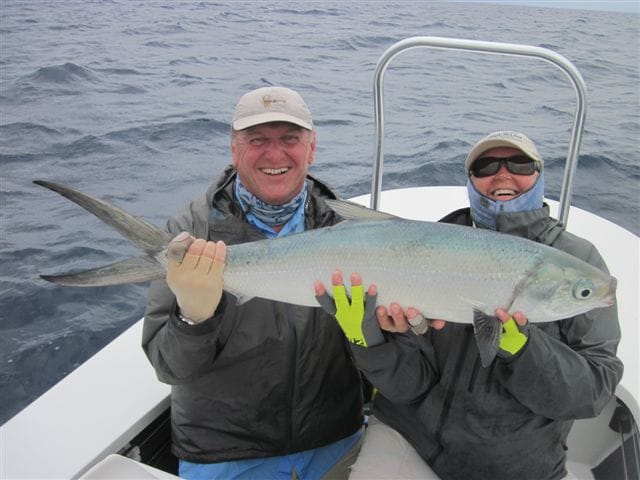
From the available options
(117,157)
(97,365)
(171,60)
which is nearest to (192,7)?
(171,60)

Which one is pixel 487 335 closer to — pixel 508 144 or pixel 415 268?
pixel 415 268

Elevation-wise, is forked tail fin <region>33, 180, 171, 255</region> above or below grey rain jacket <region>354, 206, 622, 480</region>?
above

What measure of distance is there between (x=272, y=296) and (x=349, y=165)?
25.1 ft

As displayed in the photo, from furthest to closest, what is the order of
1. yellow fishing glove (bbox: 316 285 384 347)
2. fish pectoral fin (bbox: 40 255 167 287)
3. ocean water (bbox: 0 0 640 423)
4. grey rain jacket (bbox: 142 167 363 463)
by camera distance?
ocean water (bbox: 0 0 640 423)
grey rain jacket (bbox: 142 167 363 463)
yellow fishing glove (bbox: 316 285 384 347)
fish pectoral fin (bbox: 40 255 167 287)

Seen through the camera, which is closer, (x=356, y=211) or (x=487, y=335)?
(x=487, y=335)

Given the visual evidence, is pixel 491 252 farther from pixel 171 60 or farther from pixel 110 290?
pixel 171 60

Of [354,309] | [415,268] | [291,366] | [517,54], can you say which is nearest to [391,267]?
[415,268]

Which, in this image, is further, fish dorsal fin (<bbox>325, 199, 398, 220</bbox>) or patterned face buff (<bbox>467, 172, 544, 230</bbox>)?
patterned face buff (<bbox>467, 172, 544, 230</bbox>)

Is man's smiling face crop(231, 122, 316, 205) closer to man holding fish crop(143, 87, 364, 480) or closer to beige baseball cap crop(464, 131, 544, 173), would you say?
man holding fish crop(143, 87, 364, 480)

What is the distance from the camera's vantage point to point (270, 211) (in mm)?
2893

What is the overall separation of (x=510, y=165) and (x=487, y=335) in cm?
85

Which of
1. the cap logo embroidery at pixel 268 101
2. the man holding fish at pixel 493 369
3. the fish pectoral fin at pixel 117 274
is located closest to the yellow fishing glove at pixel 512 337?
the man holding fish at pixel 493 369

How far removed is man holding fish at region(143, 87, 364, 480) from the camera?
2.82m

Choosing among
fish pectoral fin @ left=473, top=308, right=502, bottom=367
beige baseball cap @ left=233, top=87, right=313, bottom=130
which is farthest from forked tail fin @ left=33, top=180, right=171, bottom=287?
fish pectoral fin @ left=473, top=308, right=502, bottom=367
